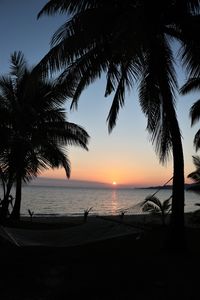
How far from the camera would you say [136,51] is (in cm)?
548

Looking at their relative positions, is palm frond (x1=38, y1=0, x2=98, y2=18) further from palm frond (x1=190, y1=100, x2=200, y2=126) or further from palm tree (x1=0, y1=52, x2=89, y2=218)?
palm frond (x1=190, y1=100, x2=200, y2=126)

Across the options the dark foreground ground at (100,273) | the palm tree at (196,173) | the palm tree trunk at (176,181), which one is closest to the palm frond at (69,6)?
the palm tree trunk at (176,181)

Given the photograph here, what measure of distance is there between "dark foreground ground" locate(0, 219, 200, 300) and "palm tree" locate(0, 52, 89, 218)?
3.25 meters

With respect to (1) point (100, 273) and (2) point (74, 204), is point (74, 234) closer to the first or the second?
(1) point (100, 273)

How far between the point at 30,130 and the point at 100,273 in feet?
23.1

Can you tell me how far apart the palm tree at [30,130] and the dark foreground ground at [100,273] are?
3252 mm

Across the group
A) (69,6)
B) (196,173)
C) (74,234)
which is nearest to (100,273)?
(74,234)

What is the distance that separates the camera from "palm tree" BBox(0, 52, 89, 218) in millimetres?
10570

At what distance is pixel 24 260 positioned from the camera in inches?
269

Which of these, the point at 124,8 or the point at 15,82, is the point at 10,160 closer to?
the point at 15,82

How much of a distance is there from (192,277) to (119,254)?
1.84 meters

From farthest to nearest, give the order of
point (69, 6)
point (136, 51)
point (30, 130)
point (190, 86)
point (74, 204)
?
point (74, 204) → point (190, 86) → point (30, 130) → point (69, 6) → point (136, 51)

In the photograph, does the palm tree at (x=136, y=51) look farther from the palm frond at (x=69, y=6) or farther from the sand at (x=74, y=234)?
the sand at (x=74, y=234)

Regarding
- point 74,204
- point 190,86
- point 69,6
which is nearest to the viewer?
point 69,6
